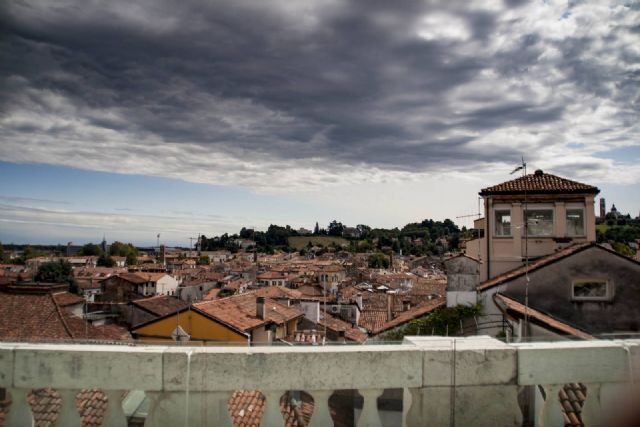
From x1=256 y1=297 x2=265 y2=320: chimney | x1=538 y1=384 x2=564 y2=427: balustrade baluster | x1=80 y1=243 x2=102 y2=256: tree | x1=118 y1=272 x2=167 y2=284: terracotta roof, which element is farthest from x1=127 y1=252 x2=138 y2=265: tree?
x1=538 y1=384 x2=564 y2=427: balustrade baluster

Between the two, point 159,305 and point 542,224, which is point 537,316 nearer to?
point 542,224

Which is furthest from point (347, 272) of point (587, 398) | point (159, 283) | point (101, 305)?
point (587, 398)

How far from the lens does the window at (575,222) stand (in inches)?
620

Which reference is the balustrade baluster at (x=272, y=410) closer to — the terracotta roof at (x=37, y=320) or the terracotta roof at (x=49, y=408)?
the terracotta roof at (x=49, y=408)

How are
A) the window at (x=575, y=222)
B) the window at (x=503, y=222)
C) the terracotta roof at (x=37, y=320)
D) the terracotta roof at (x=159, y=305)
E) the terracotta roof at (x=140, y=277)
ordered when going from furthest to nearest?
the terracotta roof at (x=140, y=277) < the terracotta roof at (x=159, y=305) < the terracotta roof at (x=37, y=320) < the window at (x=503, y=222) < the window at (x=575, y=222)

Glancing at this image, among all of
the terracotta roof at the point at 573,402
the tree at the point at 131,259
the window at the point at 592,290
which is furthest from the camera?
the tree at the point at 131,259

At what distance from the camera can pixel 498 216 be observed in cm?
1603

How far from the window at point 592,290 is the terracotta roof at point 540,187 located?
4611mm

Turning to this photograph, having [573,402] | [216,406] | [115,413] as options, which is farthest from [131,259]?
[573,402]

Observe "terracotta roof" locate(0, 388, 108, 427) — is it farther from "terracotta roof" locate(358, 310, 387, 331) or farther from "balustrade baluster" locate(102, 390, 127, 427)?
"terracotta roof" locate(358, 310, 387, 331)

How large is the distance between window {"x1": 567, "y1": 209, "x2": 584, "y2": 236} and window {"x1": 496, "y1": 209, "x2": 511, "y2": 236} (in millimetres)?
1954

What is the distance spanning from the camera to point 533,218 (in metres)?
15.8

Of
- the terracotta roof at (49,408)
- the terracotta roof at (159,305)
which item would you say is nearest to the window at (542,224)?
the terracotta roof at (49,408)

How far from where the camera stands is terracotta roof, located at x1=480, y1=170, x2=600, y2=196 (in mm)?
15430
